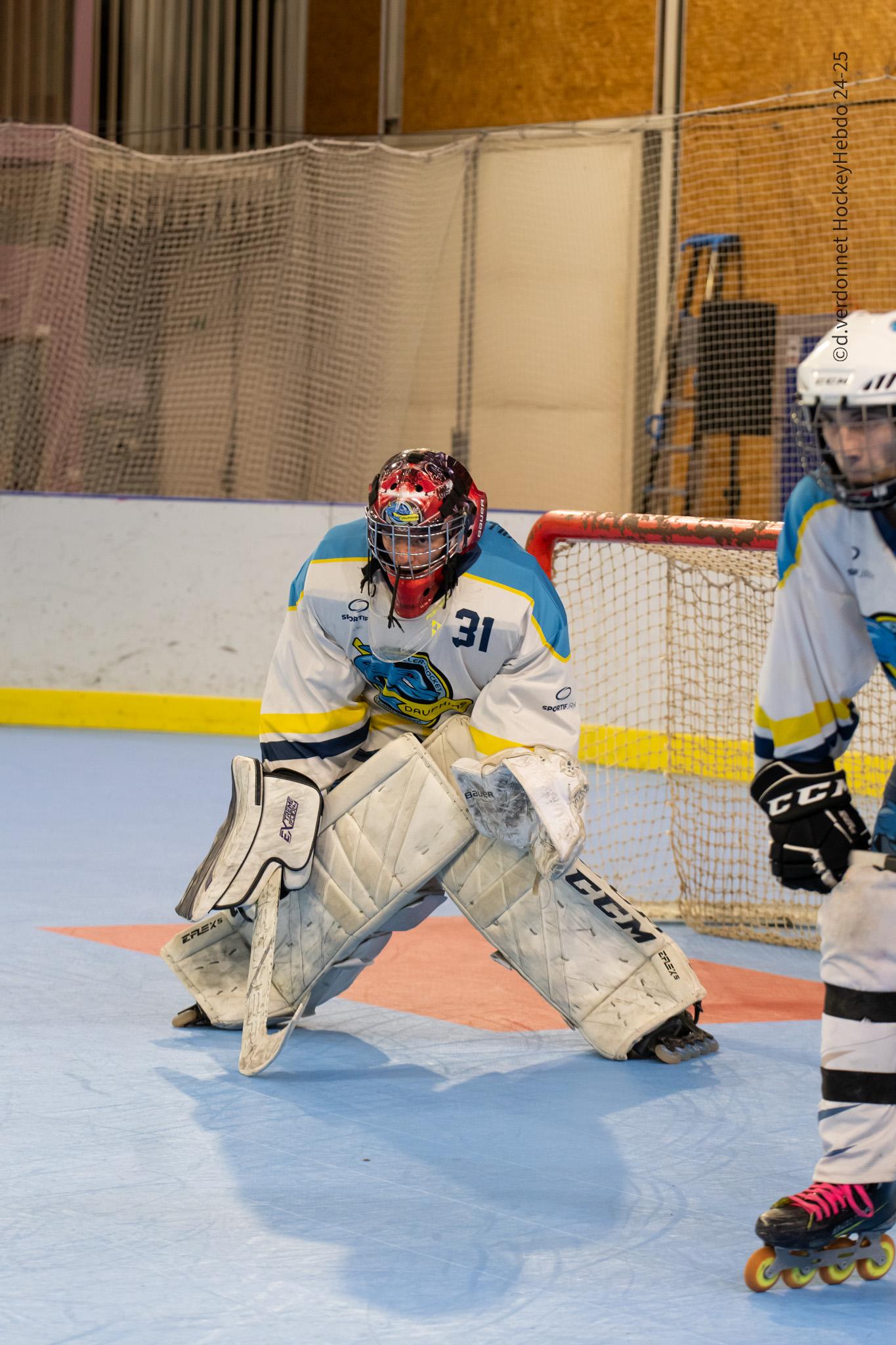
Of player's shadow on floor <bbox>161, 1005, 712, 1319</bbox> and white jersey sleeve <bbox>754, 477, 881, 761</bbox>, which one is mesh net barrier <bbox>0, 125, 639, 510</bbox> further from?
white jersey sleeve <bbox>754, 477, 881, 761</bbox>

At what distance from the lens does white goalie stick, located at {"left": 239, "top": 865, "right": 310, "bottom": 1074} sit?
312 centimetres

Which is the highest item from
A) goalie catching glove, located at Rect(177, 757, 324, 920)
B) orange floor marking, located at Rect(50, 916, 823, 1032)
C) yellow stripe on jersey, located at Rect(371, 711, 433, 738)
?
yellow stripe on jersey, located at Rect(371, 711, 433, 738)

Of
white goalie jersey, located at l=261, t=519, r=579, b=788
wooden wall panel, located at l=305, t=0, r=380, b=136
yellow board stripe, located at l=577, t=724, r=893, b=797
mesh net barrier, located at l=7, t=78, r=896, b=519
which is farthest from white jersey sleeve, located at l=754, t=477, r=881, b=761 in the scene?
wooden wall panel, located at l=305, t=0, r=380, b=136

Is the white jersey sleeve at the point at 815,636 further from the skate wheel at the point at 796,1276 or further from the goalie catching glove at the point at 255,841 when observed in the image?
the goalie catching glove at the point at 255,841

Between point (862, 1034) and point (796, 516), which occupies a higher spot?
point (796, 516)

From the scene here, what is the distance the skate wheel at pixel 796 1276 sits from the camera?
2275mm

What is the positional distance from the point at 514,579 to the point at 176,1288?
1589 millimetres

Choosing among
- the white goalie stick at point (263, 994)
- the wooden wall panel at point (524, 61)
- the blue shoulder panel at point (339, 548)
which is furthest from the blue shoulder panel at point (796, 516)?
the wooden wall panel at point (524, 61)

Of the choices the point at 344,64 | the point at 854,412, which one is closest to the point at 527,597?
the point at 854,412

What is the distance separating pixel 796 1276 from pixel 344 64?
10.3m

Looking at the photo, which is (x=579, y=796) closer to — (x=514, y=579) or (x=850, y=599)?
(x=514, y=579)

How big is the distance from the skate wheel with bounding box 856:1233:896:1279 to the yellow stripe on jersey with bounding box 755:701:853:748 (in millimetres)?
696

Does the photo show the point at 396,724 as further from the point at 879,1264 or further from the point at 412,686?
the point at 879,1264

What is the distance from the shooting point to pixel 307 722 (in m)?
3.36
